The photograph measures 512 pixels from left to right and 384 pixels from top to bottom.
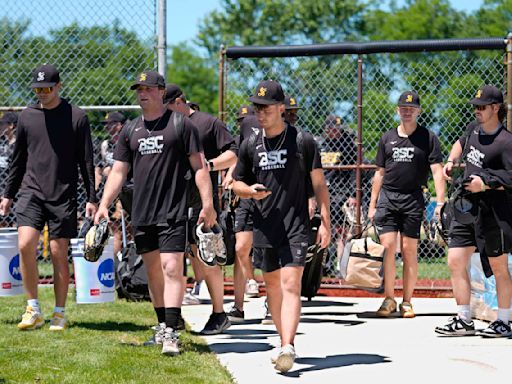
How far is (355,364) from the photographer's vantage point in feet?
25.3

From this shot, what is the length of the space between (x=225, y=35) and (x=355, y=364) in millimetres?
54233

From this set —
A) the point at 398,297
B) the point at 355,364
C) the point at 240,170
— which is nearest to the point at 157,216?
the point at 240,170

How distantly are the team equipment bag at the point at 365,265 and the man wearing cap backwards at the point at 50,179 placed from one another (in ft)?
8.89

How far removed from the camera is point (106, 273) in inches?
402

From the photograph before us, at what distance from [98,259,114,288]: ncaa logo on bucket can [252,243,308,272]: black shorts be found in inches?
113

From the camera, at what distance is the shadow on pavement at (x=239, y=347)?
827 centimetres

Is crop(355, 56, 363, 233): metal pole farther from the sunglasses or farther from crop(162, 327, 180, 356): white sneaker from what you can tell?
crop(162, 327, 180, 356): white sneaker

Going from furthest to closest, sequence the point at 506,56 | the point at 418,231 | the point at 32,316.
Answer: the point at 506,56
the point at 418,231
the point at 32,316

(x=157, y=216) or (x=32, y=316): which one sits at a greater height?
(x=157, y=216)

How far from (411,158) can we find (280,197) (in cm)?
329

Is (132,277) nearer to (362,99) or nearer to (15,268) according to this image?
(15,268)

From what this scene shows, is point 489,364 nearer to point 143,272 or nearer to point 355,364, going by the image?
point 355,364

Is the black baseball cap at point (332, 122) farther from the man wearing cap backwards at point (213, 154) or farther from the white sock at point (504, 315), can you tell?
the white sock at point (504, 315)

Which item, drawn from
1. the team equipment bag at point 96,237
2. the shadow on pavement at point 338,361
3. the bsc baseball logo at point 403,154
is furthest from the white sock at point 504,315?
the team equipment bag at point 96,237
